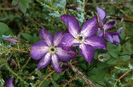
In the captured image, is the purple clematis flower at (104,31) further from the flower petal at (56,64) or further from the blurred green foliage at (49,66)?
the flower petal at (56,64)

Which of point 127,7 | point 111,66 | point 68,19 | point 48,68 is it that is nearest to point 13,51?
point 48,68

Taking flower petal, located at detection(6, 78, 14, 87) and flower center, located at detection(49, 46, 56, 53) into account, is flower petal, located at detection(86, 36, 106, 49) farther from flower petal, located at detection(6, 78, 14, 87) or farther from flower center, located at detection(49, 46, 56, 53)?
flower petal, located at detection(6, 78, 14, 87)

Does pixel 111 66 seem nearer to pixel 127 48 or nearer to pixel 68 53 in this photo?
pixel 127 48

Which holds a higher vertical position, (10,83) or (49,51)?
(49,51)

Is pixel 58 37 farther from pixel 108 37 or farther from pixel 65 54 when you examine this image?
pixel 108 37

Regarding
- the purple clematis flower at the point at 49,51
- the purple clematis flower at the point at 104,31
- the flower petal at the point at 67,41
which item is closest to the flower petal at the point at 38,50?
the purple clematis flower at the point at 49,51

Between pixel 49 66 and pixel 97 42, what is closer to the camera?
pixel 97 42

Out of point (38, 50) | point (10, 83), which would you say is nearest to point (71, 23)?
point (38, 50)

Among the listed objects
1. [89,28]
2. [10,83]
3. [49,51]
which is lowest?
[10,83]
